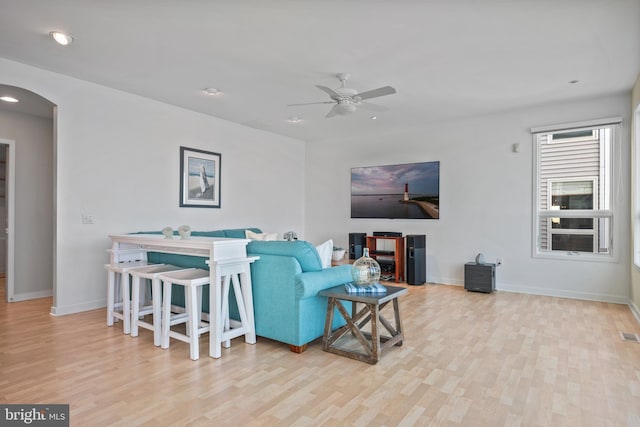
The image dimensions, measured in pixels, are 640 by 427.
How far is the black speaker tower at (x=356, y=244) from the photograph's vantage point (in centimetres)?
661

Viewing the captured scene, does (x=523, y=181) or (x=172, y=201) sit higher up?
(x=523, y=181)

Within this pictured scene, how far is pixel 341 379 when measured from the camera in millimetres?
2451

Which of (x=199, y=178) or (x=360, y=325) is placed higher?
(x=199, y=178)

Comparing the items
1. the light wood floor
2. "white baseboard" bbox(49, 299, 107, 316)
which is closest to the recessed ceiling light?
the light wood floor

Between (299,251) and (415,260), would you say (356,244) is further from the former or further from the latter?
(299,251)

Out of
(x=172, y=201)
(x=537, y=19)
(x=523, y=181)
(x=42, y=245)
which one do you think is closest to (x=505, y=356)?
(x=537, y=19)

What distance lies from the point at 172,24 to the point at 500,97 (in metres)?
3.95

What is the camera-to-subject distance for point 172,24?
9.73 ft

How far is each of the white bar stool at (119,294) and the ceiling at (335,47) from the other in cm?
204

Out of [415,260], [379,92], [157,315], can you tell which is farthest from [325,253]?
[415,260]

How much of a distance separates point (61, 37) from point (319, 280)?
2992mm

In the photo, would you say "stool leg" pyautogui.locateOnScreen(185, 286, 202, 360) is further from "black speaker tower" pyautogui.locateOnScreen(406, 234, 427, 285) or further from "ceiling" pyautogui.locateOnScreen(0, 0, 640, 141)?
"black speaker tower" pyautogui.locateOnScreen(406, 234, 427, 285)

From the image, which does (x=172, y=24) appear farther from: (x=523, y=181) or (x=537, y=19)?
(x=523, y=181)

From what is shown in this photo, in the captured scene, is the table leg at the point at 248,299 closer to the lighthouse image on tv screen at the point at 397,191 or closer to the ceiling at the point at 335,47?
the ceiling at the point at 335,47
